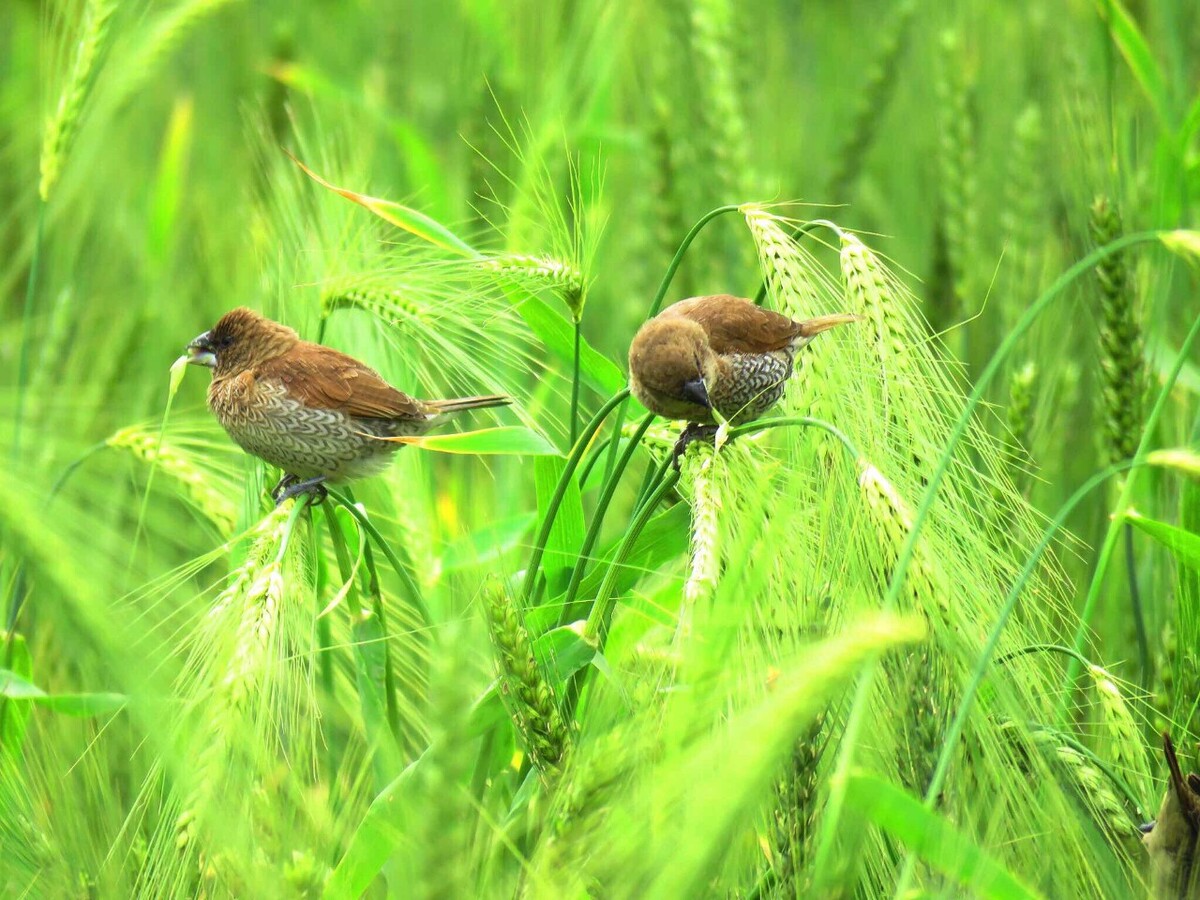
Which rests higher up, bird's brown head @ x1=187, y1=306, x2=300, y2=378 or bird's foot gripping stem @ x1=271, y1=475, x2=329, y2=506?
bird's brown head @ x1=187, y1=306, x2=300, y2=378

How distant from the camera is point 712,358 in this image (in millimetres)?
2629

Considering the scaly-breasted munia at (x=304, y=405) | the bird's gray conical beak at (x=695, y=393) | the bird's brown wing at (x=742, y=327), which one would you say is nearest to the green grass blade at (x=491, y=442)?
the scaly-breasted munia at (x=304, y=405)

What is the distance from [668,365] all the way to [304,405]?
720mm

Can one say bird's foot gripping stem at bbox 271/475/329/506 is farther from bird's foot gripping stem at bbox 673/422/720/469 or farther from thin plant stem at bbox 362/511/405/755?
bird's foot gripping stem at bbox 673/422/720/469

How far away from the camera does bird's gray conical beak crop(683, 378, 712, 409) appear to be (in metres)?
2.40

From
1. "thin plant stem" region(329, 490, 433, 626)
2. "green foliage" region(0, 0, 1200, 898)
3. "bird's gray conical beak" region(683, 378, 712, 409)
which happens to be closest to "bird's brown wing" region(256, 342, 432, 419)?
"green foliage" region(0, 0, 1200, 898)

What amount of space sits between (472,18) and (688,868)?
331 cm

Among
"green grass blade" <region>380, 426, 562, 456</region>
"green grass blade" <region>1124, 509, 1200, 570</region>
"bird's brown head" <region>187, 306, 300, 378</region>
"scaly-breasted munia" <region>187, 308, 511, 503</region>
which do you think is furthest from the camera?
"bird's brown head" <region>187, 306, 300, 378</region>

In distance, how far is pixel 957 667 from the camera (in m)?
1.66

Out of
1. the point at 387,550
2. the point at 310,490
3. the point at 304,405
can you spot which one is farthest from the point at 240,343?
the point at 387,550

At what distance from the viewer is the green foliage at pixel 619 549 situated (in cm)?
151

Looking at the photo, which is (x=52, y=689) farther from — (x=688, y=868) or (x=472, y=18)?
(x=472, y=18)

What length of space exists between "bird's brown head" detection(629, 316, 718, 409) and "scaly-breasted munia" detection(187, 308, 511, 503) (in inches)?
10.7

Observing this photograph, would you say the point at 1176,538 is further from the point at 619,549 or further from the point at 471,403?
the point at 471,403
